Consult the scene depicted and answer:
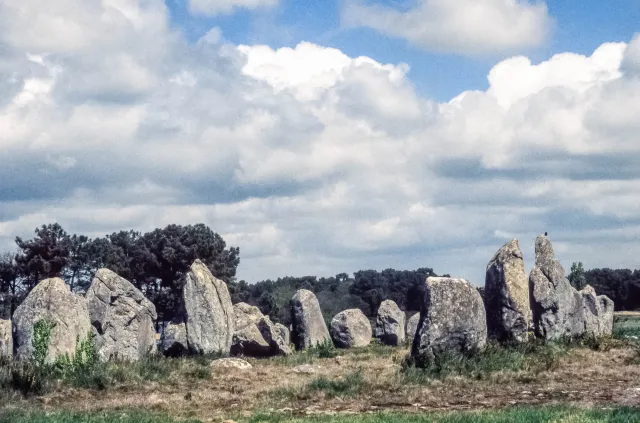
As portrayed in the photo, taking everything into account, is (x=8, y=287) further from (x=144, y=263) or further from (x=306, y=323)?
(x=306, y=323)

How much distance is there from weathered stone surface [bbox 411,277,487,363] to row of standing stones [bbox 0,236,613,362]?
0.10 ft

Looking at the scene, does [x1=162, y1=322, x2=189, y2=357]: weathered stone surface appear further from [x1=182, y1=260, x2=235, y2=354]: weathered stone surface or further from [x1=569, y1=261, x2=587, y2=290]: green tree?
[x1=569, y1=261, x2=587, y2=290]: green tree

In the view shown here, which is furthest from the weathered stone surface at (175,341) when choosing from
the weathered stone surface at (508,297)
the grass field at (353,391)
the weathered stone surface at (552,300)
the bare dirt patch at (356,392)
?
the weathered stone surface at (552,300)

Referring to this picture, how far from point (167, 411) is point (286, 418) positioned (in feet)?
9.73

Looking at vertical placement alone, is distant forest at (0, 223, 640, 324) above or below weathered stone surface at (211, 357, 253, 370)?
above

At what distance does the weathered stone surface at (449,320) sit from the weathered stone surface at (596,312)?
1286cm

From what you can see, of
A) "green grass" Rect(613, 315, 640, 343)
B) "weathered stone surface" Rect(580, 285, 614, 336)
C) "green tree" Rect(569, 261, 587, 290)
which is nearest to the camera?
"green grass" Rect(613, 315, 640, 343)

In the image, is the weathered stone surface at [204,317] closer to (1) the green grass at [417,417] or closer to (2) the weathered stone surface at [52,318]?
(2) the weathered stone surface at [52,318]

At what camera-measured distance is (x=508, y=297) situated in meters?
28.5

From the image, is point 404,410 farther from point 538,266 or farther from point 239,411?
point 538,266

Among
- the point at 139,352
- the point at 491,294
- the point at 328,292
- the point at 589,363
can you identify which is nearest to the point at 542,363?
the point at 589,363

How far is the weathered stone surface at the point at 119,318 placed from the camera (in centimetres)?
3089

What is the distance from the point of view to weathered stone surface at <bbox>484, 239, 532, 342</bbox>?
28.4 metres

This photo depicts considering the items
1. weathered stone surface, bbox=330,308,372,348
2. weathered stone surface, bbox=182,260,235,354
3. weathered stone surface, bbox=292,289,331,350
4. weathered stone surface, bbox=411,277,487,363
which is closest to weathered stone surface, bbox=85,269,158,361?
weathered stone surface, bbox=182,260,235,354
